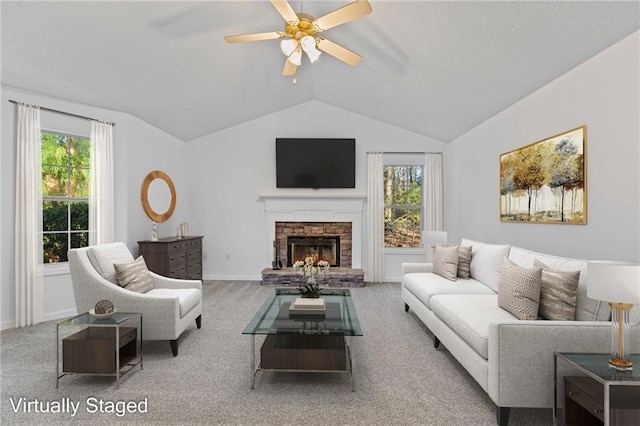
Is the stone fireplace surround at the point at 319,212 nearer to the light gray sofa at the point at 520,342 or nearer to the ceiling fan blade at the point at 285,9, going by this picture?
the light gray sofa at the point at 520,342

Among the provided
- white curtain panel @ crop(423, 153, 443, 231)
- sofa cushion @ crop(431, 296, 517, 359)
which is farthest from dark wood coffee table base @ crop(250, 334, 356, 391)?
white curtain panel @ crop(423, 153, 443, 231)

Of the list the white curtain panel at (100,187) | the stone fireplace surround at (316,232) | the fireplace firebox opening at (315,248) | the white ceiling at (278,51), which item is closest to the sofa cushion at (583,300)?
the white ceiling at (278,51)

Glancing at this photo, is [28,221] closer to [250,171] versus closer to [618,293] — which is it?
[250,171]

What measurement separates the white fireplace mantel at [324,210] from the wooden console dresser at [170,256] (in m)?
1.56

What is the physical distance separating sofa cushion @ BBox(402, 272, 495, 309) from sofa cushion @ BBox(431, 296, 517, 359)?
20 centimetres

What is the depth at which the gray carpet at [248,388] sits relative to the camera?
2240 mm

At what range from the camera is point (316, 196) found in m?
6.68

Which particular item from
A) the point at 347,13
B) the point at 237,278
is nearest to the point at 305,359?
the point at 347,13

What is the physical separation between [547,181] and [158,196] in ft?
17.8

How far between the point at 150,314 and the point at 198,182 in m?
4.09

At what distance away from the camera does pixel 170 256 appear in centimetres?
507

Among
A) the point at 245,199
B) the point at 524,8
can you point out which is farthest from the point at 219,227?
the point at 524,8

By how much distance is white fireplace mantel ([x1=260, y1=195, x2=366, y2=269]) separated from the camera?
6.70 metres

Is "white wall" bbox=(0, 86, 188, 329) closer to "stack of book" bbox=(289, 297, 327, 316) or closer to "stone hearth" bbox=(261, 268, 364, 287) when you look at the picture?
"stone hearth" bbox=(261, 268, 364, 287)
